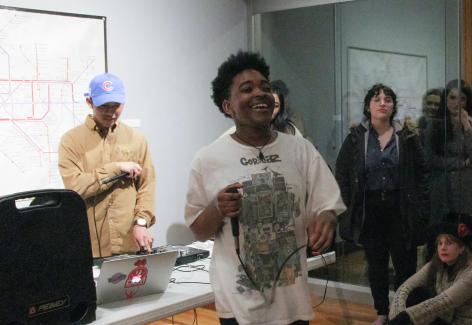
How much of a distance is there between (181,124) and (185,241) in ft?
2.74

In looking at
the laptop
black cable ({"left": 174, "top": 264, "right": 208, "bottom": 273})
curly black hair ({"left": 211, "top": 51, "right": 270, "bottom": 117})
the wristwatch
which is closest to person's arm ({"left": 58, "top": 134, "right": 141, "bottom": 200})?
the wristwatch

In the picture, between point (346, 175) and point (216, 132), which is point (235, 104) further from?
point (216, 132)

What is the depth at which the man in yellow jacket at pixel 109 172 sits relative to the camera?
8.91ft

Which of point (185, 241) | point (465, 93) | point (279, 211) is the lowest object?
point (185, 241)

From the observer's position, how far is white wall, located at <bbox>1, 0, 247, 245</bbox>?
3738 mm

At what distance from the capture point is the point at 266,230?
1.59 meters

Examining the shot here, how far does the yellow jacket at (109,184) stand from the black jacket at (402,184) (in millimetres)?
1491

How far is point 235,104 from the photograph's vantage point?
1.69 metres

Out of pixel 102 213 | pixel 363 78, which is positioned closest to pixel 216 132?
pixel 363 78

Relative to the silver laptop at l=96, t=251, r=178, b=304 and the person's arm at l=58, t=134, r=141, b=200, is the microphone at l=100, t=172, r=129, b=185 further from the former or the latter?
the silver laptop at l=96, t=251, r=178, b=304

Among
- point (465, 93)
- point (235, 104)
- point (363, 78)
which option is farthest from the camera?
point (363, 78)

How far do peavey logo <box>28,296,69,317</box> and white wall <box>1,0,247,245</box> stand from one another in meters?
2.17

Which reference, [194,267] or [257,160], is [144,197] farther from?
[257,160]

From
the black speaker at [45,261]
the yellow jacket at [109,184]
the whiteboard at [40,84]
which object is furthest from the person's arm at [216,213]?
the whiteboard at [40,84]
